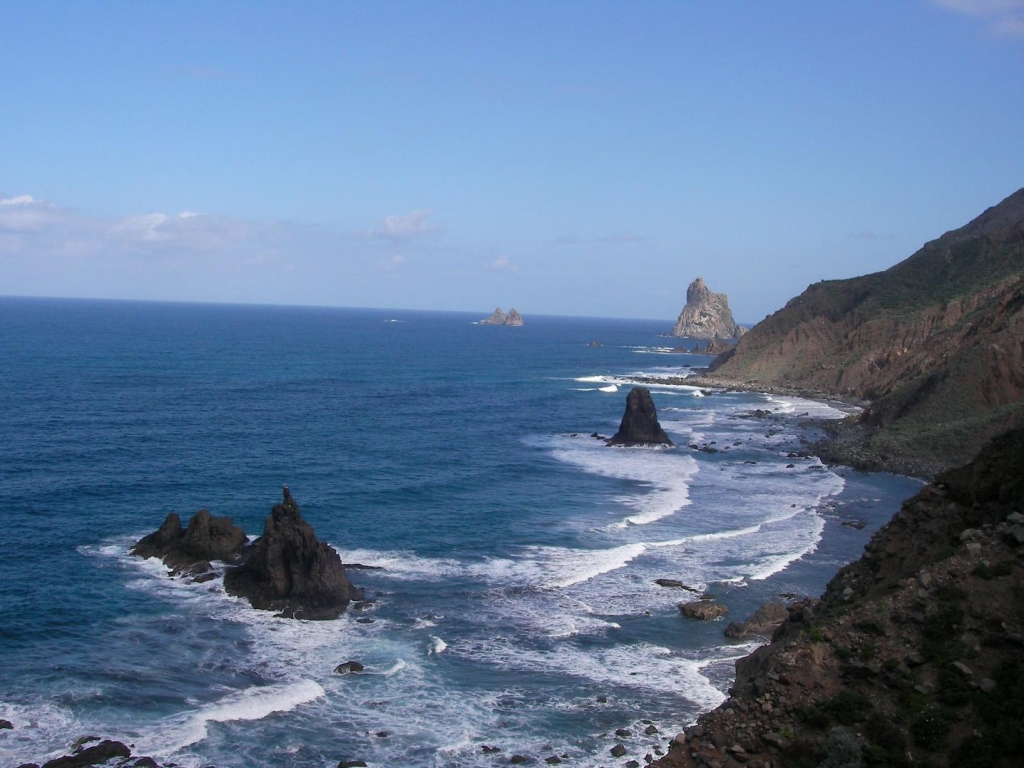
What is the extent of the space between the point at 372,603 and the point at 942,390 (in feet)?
201

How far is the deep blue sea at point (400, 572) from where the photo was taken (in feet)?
99.9

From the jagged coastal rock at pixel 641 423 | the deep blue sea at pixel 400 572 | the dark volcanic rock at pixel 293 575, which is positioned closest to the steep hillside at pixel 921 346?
the deep blue sea at pixel 400 572

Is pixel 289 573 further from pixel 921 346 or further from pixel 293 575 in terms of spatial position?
pixel 921 346

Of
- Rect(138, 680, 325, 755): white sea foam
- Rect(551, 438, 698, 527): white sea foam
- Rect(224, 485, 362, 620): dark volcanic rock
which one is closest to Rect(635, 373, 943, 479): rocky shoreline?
Rect(551, 438, 698, 527): white sea foam

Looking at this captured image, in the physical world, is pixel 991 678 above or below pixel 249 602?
above

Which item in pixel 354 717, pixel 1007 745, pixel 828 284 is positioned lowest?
pixel 354 717

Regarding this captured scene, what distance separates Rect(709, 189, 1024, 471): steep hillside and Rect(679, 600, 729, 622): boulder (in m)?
38.1

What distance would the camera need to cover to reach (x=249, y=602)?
1629 inches

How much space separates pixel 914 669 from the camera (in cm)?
2008

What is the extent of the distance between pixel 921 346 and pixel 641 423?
44813 millimetres

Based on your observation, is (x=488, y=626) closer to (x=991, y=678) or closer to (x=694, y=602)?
(x=694, y=602)

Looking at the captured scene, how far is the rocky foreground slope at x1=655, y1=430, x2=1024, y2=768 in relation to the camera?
18.4 m

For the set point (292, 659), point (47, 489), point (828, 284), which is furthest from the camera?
point (828, 284)

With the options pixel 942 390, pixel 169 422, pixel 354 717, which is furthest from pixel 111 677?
pixel 942 390
